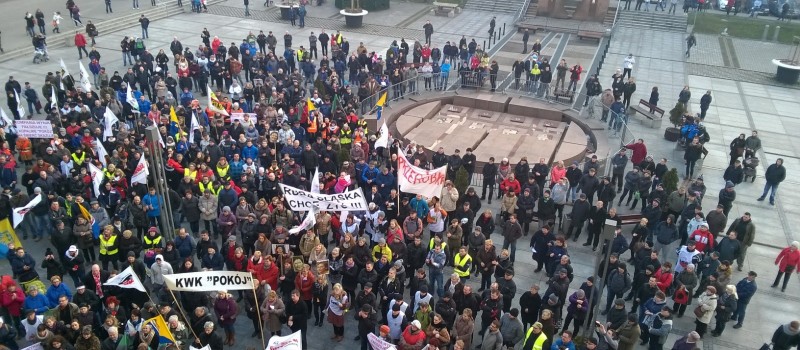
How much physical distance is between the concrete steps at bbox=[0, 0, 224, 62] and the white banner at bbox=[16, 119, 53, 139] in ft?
48.6

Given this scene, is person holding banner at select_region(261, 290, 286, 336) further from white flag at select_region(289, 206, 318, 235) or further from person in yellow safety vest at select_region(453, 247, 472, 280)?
person in yellow safety vest at select_region(453, 247, 472, 280)

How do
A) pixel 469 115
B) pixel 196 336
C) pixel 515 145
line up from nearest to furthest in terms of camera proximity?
1. pixel 196 336
2. pixel 515 145
3. pixel 469 115

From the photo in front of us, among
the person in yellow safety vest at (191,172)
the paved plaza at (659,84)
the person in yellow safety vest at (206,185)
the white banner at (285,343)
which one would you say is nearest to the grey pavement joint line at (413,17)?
the paved plaza at (659,84)

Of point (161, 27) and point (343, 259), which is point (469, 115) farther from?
point (161, 27)

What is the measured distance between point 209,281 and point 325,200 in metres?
3.53

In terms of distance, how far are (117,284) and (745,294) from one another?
1234cm

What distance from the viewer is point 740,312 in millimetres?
13633

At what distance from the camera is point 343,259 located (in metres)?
13.5

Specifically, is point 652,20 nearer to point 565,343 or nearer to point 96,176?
point 565,343

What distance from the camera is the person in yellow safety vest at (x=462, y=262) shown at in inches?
517

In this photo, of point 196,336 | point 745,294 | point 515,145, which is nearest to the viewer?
point 196,336

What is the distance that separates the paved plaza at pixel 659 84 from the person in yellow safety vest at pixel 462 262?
1.73m

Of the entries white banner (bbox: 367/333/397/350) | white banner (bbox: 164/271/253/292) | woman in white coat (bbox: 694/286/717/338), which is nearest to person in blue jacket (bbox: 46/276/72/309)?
white banner (bbox: 164/271/253/292)

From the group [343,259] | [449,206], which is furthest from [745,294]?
[343,259]
